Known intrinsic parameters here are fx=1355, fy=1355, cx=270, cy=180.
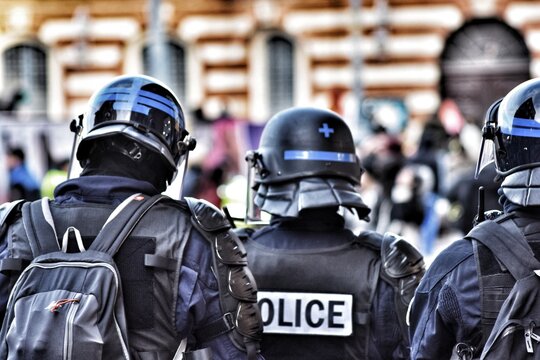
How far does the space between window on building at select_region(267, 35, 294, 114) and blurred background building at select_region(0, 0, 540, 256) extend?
18mm

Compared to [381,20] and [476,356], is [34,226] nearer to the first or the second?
[476,356]

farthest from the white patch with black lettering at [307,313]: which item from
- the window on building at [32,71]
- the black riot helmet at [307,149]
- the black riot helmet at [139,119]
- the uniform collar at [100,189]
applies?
the window on building at [32,71]

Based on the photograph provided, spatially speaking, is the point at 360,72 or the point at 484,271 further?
the point at 360,72

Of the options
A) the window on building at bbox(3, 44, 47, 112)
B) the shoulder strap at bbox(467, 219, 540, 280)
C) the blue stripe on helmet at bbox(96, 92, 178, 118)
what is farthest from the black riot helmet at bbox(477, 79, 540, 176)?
the window on building at bbox(3, 44, 47, 112)

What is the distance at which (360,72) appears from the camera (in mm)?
23562

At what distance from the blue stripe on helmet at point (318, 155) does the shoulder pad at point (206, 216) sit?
1.12 meters

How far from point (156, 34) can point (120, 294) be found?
13421 millimetres

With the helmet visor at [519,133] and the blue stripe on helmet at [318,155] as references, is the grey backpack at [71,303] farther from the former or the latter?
the blue stripe on helmet at [318,155]

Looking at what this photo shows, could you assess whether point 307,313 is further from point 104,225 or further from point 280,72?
point 280,72

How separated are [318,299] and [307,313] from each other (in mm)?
63

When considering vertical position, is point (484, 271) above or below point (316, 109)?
below

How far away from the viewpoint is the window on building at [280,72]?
80.8ft

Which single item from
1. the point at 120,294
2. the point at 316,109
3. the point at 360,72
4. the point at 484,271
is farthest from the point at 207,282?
the point at 360,72

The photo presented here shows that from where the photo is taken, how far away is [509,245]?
3633mm
